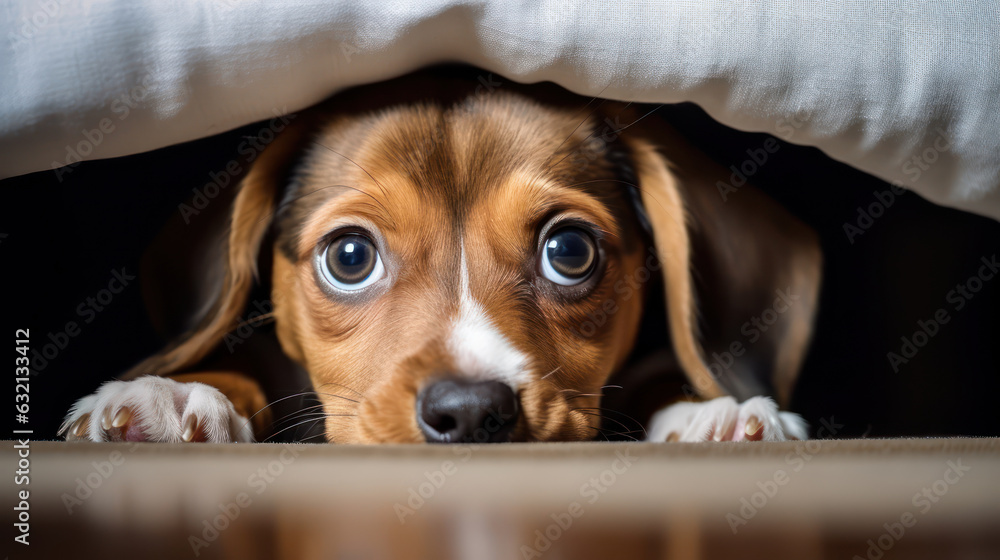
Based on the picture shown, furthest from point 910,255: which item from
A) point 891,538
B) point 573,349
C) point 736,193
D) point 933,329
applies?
point 891,538

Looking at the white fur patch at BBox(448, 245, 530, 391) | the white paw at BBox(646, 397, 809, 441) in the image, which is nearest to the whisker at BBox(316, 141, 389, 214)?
the white fur patch at BBox(448, 245, 530, 391)

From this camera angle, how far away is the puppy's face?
57.1 inches

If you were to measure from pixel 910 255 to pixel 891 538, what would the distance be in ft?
4.20

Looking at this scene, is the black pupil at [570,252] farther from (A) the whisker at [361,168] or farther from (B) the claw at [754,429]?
(B) the claw at [754,429]

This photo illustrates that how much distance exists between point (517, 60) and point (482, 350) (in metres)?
0.62

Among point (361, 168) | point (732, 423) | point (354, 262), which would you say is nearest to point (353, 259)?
point (354, 262)

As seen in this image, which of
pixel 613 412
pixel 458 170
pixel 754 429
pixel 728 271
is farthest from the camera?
pixel 728 271

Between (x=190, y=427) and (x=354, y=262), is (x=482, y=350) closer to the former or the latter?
(x=354, y=262)

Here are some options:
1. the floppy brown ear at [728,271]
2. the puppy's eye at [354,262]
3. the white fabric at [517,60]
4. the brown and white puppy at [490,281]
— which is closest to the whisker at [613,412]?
the brown and white puppy at [490,281]

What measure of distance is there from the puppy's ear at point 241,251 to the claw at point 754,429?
1.29 m

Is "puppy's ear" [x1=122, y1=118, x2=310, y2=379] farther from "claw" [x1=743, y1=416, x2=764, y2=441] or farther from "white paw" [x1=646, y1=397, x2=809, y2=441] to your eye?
"claw" [x1=743, y1=416, x2=764, y2=441]

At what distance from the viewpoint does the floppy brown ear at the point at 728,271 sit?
178cm

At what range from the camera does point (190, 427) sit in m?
1.39

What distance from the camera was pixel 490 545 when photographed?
36.9 inches
